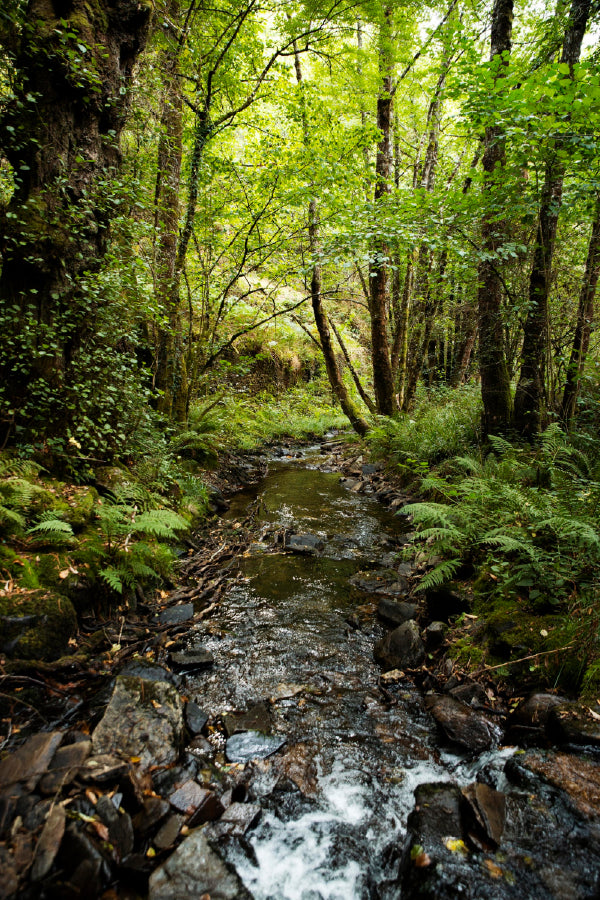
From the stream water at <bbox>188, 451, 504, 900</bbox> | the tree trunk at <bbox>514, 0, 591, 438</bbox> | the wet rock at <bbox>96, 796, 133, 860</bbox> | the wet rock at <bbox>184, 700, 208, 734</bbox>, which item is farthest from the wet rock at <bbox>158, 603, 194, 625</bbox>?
the tree trunk at <bbox>514, 0, 591, 438</bbox>

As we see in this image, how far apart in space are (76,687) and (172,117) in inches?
357

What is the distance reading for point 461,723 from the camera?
299 centimetres

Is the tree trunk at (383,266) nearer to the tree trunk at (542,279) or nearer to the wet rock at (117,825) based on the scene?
the tree trunk at (542,279)

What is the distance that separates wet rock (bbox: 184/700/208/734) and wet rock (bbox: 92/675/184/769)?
0.46 feet

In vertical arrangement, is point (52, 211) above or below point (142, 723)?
above

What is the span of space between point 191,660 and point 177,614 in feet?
2.58

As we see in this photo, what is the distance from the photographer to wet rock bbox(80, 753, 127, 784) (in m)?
2.23

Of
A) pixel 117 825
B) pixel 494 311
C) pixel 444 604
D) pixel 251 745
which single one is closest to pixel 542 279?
pixel 494 311

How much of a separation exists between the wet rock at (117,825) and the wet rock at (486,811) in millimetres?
Answer: 1857

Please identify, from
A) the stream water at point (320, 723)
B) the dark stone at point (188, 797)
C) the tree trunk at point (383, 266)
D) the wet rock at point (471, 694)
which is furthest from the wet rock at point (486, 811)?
the tree trunk at point (383, 266)

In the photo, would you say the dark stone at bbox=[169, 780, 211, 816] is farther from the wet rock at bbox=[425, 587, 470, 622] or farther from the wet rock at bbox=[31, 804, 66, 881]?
the wet rock at bbox=[425, 587, 470, 622]

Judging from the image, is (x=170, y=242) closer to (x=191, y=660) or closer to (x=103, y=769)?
(x=191, y=660)

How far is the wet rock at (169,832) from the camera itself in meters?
2.13

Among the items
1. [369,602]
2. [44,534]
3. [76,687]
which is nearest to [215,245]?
[44,534]
